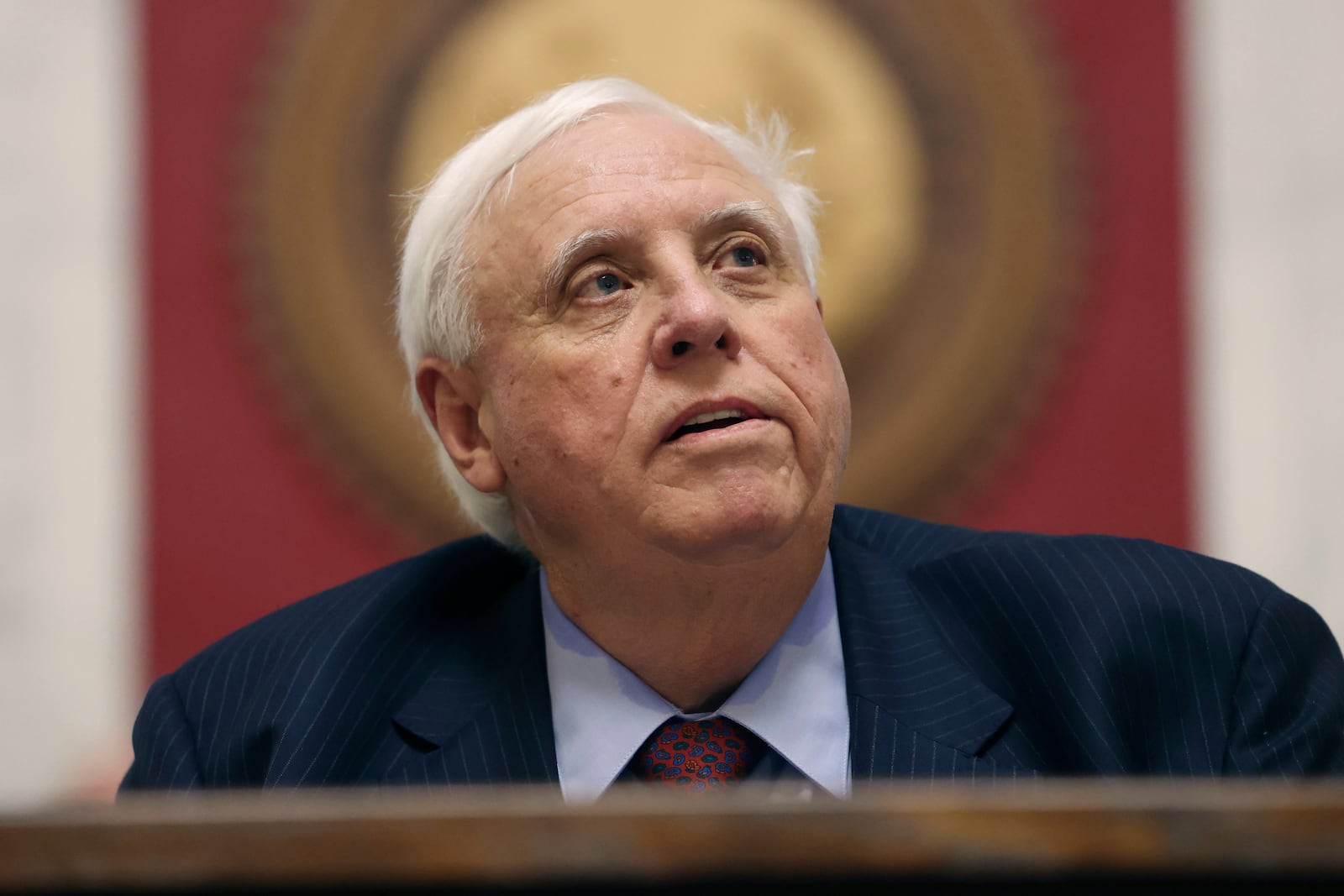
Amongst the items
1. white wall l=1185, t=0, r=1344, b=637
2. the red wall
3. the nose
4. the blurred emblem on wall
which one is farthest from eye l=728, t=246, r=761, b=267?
white wall l=1185, t=0, r=1344, b=637

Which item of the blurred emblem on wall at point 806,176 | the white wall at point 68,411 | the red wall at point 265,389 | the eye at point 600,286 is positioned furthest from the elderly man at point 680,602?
the white wall at point 68,411

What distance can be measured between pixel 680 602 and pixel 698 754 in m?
0.19

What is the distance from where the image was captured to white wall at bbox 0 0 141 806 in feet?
11.4

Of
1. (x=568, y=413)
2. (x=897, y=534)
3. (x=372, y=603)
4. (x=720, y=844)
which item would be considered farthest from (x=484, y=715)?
(x=720, y=844)

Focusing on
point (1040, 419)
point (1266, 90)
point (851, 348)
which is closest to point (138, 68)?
point (851, 348)

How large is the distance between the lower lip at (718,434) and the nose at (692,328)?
0.30 feet

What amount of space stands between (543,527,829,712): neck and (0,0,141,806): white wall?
2161 mm

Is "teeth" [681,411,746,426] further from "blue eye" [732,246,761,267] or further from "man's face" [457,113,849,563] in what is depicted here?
"blue eye" [732,246,761,267]

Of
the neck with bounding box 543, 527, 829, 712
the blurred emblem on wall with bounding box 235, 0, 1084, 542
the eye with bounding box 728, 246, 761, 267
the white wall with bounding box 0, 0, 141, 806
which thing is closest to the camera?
the neck with bounding box 543, 527, 829, 712

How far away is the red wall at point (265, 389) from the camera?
3.37m

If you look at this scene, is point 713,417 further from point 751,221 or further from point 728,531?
point 751,221

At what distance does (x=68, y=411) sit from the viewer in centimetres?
347

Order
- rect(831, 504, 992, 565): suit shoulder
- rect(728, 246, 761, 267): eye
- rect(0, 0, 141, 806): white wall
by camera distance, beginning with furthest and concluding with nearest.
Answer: rect(0, 0, 141, 806): white wall, rect(831, 504, 992, 565): suit shoulder, rect(728, 246, 761, 267): eye

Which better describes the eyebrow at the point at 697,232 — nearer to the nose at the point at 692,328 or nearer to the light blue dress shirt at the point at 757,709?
the nose at the point at 692,328
